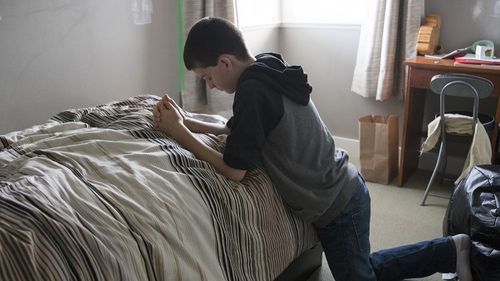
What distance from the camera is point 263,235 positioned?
1.37 metres

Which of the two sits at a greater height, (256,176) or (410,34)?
(410,34)

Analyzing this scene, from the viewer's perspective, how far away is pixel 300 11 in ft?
12.0

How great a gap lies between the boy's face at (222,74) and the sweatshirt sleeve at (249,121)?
121 mm

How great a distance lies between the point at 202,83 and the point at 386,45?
1.24 meters

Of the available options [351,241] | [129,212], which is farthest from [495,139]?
[129,212]

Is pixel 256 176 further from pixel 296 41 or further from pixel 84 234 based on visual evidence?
pixel 296 41

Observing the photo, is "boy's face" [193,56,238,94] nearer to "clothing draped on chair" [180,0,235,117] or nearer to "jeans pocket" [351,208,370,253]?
Answer: "jeans pocket" [351,208,370,253]

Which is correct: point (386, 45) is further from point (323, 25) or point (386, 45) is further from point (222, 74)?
point (222, 74)

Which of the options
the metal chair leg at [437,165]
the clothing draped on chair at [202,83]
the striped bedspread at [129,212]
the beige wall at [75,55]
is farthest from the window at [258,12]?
the striped bedspread at [129,212]

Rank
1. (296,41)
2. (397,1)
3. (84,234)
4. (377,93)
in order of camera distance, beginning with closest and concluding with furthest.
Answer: (84,234) → (397,1) → (377,93) → (296,41)

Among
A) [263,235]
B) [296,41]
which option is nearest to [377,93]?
[296,41]

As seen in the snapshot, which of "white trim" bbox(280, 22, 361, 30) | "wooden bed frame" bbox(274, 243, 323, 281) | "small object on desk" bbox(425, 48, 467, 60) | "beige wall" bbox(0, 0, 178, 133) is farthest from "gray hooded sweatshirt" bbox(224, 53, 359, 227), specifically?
"white trim" bbox(280, 22, 361, 30)

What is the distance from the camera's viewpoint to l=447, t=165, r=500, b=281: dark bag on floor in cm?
174

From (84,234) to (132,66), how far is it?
1682mm
